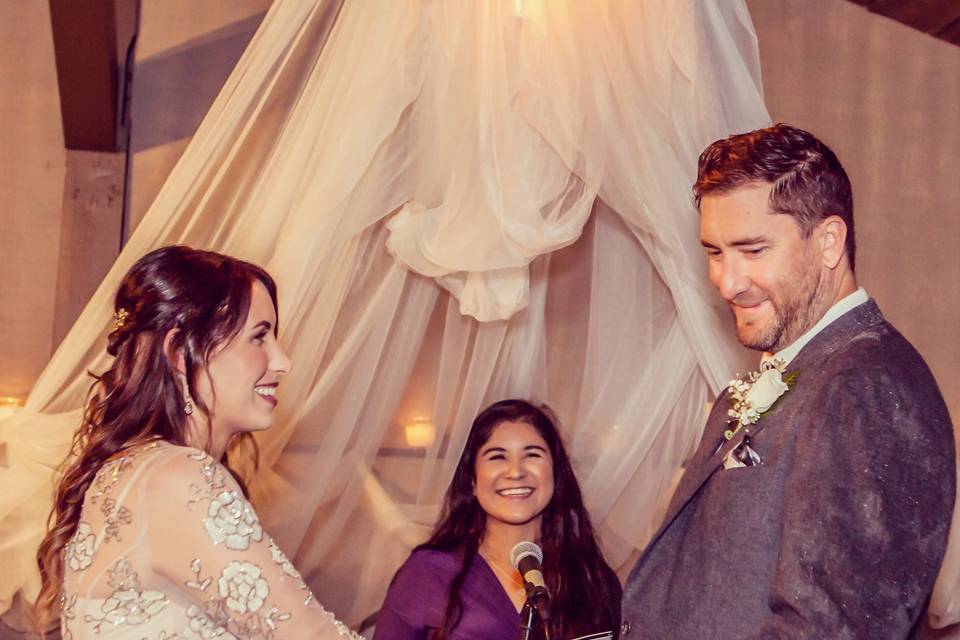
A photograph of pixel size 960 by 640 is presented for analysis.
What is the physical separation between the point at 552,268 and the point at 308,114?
1010mm

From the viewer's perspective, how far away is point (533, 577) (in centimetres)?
216

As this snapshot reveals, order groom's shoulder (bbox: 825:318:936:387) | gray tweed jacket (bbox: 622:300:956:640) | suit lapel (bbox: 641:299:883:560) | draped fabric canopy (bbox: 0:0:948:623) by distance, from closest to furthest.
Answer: gray tweed jacket (bbox: 622:300:956:640) → groom's shoulder (bbox: 825:318:936:387) → suit lapel (bbox: 641:299:883:560) → draped fabric canopy (bbox: 0:0:948:623)

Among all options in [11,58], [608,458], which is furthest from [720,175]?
[11,58]

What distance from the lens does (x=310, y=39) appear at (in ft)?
8.91

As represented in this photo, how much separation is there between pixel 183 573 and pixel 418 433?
175 centimetres

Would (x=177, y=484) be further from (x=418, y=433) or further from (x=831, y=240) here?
(x=418, y=433)

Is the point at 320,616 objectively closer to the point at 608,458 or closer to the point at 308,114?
the point at 308,114

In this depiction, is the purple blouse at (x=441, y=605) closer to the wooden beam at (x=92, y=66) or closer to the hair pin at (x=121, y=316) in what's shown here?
the hair pin at (x=121, y=316)

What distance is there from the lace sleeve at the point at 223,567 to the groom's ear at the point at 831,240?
990 mm

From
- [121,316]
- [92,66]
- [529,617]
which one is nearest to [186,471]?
[121,316]

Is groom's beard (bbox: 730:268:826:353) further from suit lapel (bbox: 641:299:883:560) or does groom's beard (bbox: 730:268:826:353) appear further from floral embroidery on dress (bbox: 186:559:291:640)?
floral embroidery on dress (bbox: 186:559:291:640)

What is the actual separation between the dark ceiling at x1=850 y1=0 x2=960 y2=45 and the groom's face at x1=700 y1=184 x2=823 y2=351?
3.68 meters

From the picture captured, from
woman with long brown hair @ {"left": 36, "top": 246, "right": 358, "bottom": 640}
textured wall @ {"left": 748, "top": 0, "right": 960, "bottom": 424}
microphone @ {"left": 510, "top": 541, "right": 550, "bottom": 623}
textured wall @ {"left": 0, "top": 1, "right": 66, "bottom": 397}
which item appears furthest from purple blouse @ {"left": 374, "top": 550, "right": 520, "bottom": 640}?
textured wall @ {"left": 748, "top": 0, "right": 960, "bottom": 424}

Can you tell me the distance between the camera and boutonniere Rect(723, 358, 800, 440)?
1.76 metres
